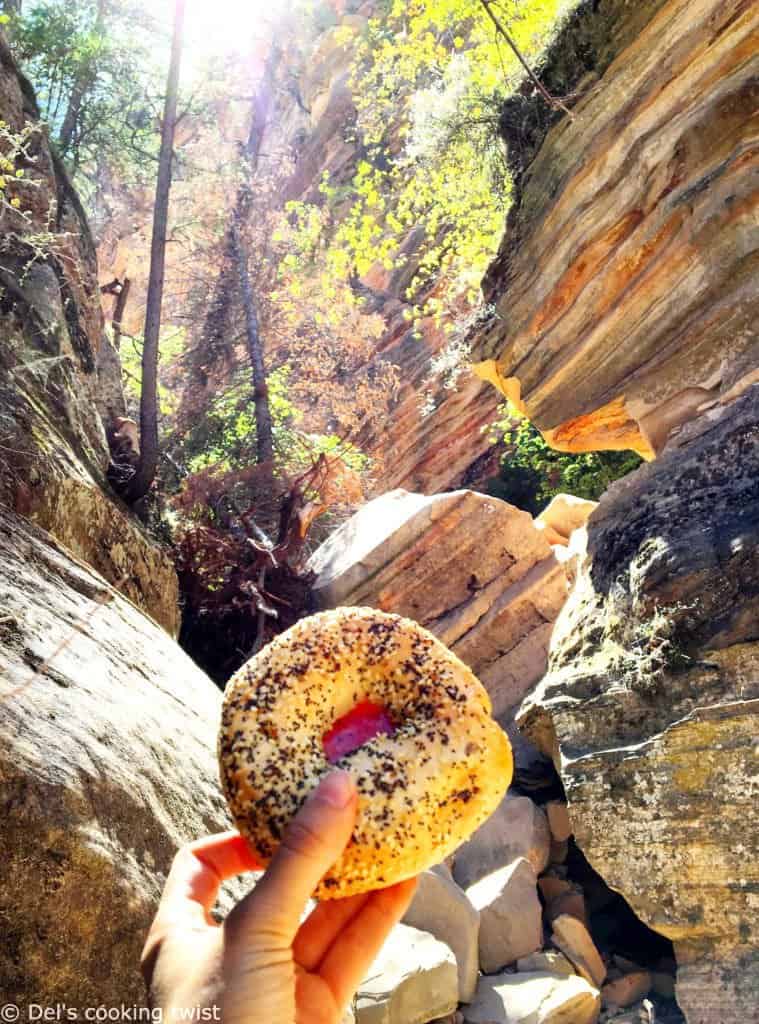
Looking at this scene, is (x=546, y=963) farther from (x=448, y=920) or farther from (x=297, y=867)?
(x=297, y=867)

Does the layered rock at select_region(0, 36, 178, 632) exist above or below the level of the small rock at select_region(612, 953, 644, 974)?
above

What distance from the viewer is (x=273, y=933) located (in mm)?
1648

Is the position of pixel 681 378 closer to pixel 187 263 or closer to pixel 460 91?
pixel 460 91

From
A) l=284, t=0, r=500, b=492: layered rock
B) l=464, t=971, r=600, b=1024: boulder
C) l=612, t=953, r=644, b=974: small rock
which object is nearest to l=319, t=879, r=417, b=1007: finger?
l=464, t=971, r=600, b=1024: boulder

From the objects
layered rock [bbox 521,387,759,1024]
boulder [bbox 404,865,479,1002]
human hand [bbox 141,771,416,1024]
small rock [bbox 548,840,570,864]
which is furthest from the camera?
small rock [bbox 548,840,570,864]

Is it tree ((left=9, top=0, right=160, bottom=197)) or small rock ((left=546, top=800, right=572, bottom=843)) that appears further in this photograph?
tree ((left=9, top=0, right=160, bottom=197))

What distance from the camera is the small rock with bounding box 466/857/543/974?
641 centimetres

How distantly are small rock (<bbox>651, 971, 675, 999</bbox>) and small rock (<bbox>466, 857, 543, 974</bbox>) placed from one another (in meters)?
0.88

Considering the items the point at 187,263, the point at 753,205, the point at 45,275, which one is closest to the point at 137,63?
the point at 187,263

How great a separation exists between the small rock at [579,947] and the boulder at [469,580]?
3.02 metres

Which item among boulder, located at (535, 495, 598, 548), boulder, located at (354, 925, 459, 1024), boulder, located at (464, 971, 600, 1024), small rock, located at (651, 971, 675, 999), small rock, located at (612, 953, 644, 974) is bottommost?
small rock, located at (651, 971, 675, 999)

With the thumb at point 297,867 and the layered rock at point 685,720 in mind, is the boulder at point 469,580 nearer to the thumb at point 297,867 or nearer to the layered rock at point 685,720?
the layered rock at point 685,720

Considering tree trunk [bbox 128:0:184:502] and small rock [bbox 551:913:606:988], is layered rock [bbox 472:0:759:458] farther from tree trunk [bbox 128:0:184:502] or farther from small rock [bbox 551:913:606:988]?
small rock [bbox 551:913:606:988]

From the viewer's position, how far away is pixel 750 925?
5.41 metres
